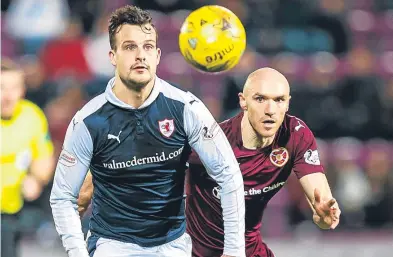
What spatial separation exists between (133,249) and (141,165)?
46 centimetres

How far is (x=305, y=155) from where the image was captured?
20.1 ft

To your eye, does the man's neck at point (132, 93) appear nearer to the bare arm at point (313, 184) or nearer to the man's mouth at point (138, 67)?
the man's mouth at point (138, 67)

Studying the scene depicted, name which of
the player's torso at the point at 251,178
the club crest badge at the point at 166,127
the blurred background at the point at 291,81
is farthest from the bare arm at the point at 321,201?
the blurred background at the point at 291,81

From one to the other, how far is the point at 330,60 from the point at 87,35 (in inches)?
119

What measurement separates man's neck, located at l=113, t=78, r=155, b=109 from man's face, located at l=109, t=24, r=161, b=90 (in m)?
0.03

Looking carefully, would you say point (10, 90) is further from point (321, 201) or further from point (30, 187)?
point (321, 201)

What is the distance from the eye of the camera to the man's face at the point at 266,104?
5.96 metres

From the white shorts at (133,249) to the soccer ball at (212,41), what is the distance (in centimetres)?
125

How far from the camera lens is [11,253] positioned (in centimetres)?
777

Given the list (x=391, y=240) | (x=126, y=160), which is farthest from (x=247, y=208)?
(x=391, y=240)

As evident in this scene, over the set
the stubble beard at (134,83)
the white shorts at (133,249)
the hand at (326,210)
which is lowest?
the white shorts at (133,249)

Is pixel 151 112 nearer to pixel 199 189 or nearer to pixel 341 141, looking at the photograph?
pixel 199 189

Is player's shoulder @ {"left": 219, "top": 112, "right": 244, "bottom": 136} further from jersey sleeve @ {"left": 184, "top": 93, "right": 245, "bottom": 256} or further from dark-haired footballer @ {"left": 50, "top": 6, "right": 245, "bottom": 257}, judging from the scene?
jersey sleeve @ {"left": 184, "top": 93, "right": 245, "bottom": 256}

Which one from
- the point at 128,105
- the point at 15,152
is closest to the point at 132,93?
the point at 128,105
